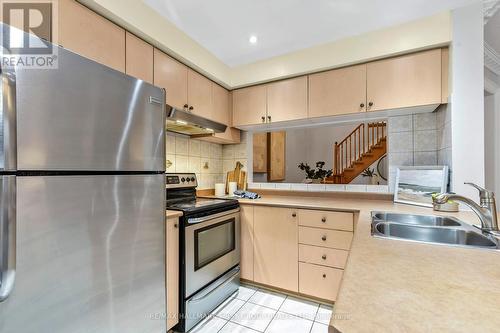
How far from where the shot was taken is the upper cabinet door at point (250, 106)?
96.6 inches

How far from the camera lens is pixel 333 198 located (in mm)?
2387

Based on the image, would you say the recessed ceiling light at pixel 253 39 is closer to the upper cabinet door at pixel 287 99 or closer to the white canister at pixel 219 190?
the upper cabinet door at pixel 287 99

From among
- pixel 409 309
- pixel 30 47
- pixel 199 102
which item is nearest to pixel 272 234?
pixel 199 102

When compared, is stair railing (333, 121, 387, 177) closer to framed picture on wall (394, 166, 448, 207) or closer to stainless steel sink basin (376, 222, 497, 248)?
framed picture on wall (394, 166, 448, 207)

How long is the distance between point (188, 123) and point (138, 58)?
56 cm

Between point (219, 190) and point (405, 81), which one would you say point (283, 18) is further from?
point (219, 190)

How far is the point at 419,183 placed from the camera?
1.91 meters

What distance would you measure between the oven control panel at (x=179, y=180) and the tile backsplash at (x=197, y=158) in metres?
0.19

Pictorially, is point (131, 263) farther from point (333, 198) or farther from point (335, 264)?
point (333, 198)

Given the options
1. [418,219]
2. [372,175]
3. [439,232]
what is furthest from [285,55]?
[372,175]

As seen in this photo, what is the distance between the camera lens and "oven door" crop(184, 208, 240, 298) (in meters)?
1.61

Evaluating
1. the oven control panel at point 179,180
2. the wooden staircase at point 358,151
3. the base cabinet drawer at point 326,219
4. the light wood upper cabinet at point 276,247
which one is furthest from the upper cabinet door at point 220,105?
the wooden staircase at point 358,151

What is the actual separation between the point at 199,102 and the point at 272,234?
4.64ft

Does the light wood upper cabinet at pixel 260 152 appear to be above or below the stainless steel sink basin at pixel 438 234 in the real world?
above
